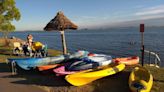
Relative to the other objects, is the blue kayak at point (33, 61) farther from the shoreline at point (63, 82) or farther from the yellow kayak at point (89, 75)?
the yellow kayak at point (89, 75)

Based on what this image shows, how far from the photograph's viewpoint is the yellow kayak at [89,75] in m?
12.1

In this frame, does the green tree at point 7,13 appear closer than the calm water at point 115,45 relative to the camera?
Yes

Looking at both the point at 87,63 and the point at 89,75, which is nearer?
the point at 89,75

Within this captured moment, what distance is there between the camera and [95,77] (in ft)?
41.6

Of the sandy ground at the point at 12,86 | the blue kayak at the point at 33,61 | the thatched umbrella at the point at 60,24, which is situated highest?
the thatched umbrella at the point at 60,24

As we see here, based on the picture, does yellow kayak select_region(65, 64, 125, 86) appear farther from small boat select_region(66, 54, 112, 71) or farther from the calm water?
the calm water

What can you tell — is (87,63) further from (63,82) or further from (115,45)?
(115,45)

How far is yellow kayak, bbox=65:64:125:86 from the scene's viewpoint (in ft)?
39.9

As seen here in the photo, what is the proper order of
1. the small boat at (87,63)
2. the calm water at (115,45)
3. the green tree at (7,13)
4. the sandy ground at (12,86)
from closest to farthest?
1. the sandy ground at (12,86)
2. the small boat at (87,63)
3. the green tree at (7,13)
4. the calm water at (115,45)

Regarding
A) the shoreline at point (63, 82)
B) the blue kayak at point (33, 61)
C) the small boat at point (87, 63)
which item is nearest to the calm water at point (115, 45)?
the small boat at point (87, 63)

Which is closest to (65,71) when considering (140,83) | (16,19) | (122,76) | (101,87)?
(101,87)

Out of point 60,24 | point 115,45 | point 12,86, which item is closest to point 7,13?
point 60,24

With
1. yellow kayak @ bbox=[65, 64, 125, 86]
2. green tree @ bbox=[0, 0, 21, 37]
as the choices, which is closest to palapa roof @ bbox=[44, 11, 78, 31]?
yellow kayak @ bbox=[65, 64, 125, 86]

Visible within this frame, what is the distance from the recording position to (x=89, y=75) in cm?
1253
